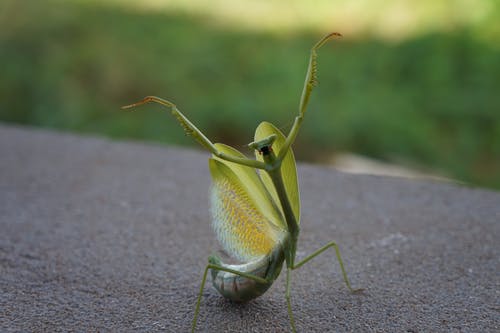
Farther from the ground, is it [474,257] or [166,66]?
[166,66]

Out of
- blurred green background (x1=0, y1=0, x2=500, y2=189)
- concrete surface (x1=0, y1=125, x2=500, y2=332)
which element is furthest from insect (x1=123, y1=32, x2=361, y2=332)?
blurred green background (x1=0, y1=0, x2=500, y2=189)

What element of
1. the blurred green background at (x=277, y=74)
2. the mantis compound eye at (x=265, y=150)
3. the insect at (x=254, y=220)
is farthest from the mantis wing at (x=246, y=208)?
the blurred green background at (x=277, y=74)

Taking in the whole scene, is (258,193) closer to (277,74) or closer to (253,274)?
(253,274)

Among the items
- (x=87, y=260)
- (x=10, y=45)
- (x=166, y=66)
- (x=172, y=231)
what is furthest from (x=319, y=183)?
(x=10, y=45)

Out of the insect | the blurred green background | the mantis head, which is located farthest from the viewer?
the blurred green background

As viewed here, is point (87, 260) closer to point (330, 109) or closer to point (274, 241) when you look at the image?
point (274, 241)

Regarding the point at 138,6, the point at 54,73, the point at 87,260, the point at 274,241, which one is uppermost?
the point at 138,6

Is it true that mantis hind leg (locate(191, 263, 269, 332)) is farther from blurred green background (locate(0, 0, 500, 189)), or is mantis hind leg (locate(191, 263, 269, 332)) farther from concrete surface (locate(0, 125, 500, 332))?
blurred green background (locate(0, 0, 500, 189))
